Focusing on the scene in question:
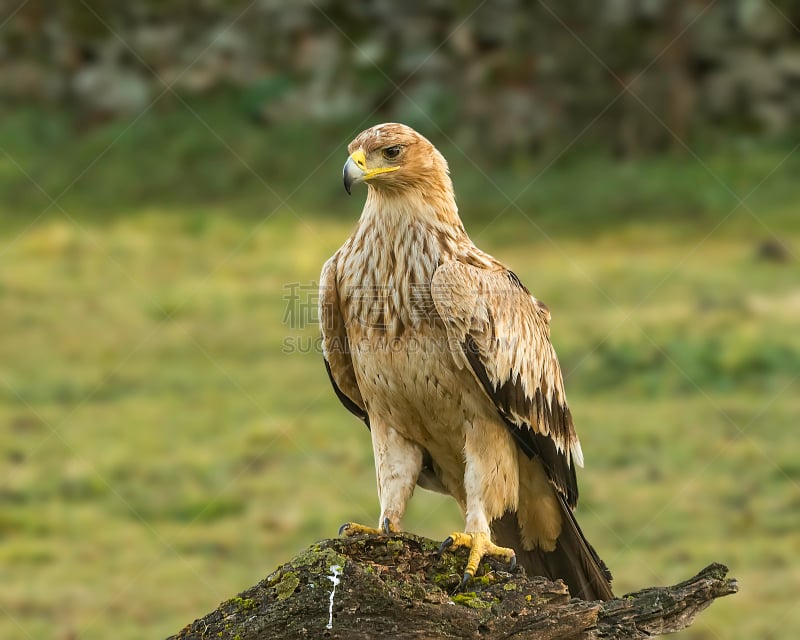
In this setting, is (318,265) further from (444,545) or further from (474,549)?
(444,545)

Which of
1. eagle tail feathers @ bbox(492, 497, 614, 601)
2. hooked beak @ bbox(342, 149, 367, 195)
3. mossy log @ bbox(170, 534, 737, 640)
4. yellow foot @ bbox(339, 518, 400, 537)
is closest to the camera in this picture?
mossy log @ bbox(170, 534, 737, 640)

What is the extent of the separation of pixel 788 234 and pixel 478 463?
38.2ft

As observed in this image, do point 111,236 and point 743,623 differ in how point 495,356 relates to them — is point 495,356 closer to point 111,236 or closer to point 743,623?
point 743,623

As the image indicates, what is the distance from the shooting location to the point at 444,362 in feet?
21.4

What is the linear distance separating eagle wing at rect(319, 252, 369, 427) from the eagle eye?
607 millimetres

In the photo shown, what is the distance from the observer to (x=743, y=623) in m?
9.78

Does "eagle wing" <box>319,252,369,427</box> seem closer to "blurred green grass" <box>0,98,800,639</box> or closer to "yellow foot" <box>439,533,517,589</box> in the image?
"yellow foot" <box>439,533,517,589</box>

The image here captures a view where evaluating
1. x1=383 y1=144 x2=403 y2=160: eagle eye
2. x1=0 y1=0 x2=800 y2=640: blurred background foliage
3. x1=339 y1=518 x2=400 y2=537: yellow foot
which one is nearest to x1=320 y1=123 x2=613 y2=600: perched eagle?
x1=383 y1=144 x2=403 y2=160: eagle eye

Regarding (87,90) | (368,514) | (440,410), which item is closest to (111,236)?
(87,90)

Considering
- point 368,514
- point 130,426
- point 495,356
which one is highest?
point 130,426

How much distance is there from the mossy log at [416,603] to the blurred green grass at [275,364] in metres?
4.33

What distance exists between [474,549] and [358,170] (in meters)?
1.99

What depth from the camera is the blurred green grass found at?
11039 mm

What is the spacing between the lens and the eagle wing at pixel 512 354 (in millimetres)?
6453
